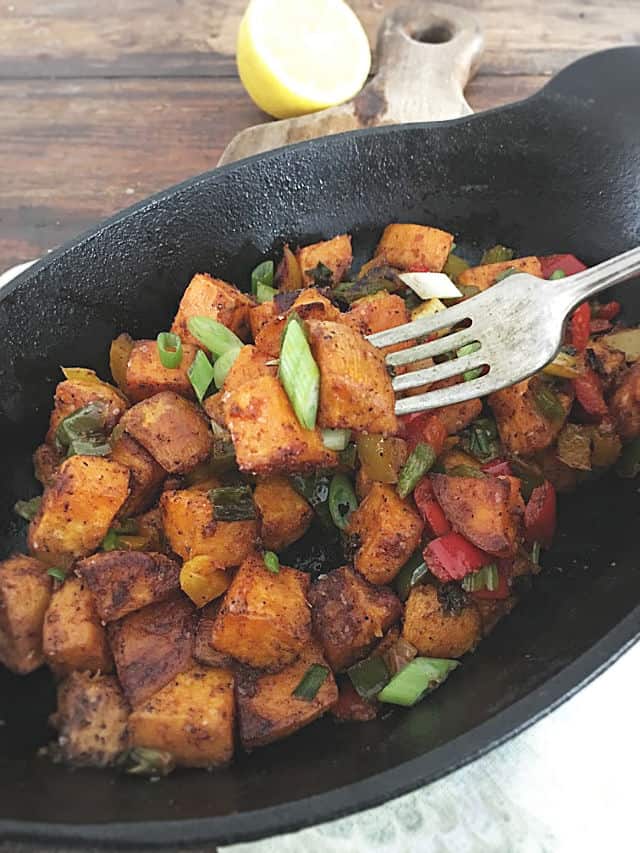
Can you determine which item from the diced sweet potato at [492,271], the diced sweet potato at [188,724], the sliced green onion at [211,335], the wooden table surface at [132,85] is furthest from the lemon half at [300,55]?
the diced sweet potato at [188,724]

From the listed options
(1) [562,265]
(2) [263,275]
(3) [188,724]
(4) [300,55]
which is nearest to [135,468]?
(3) [188,724]

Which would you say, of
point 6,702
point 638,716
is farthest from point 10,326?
point 638,716

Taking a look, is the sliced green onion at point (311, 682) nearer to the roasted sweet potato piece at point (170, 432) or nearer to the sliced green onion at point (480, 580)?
the sliced green onion at point (480, 580)

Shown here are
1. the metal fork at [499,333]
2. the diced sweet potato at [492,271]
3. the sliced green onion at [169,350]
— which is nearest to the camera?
the metal fork at [499,333]

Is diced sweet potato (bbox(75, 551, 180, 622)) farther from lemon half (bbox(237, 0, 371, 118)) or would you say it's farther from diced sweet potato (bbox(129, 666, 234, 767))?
lemon half (bbox(237, 0, 371, 118))

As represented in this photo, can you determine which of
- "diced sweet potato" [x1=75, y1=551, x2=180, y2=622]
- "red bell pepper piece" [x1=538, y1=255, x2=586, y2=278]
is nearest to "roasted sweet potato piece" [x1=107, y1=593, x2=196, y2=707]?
"diced sweet potato" [x1=75, y1=551, x2=180, y2=622]

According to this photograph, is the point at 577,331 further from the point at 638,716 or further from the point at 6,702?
the point at 6,702
